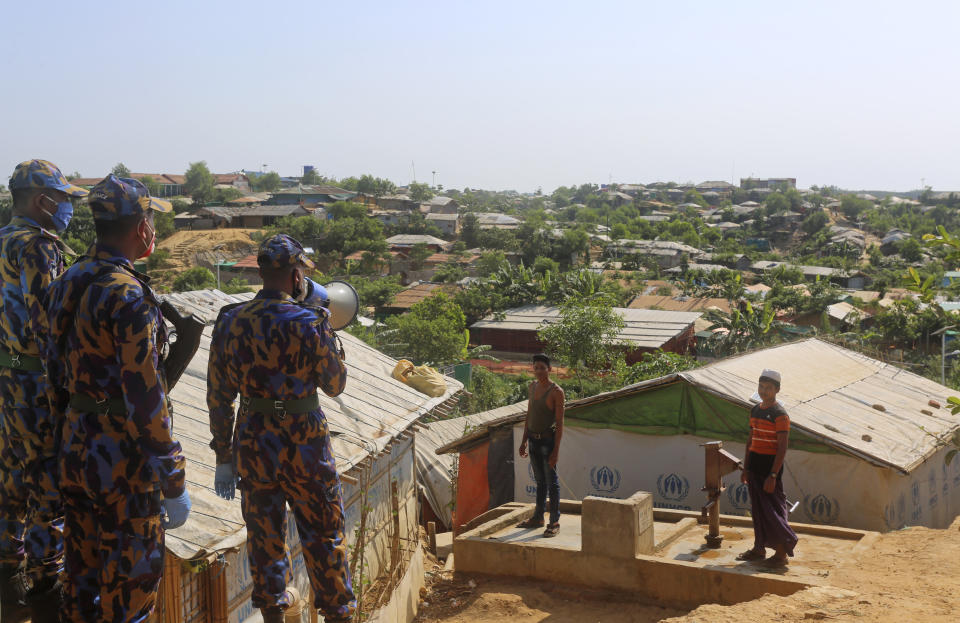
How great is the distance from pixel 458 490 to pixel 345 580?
6565 millimetres

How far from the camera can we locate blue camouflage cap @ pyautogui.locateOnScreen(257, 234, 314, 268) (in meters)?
3.96

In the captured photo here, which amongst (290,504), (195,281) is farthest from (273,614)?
(195,281)

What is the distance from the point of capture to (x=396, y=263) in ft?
174

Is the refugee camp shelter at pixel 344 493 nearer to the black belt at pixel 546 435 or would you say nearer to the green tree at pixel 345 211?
the black belt at pixel 546 435

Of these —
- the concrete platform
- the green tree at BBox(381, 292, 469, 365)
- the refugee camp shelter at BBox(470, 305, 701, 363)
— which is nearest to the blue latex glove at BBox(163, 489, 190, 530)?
the concrete platform

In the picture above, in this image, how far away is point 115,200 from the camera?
3.16 meters

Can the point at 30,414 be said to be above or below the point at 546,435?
above

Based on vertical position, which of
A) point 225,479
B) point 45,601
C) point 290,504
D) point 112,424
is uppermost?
point 112,424

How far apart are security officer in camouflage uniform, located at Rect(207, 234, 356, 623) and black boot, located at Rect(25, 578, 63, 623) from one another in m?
0.80

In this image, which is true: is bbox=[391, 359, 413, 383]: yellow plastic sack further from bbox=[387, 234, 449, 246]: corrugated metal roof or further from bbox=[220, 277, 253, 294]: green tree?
bbox=[387, 234, 449, 246]: corrugated metal roof

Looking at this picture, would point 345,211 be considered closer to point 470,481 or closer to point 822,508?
point 470,481

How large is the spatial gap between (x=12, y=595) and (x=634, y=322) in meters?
31.1

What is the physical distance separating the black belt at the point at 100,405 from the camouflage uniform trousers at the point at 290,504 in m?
0.86

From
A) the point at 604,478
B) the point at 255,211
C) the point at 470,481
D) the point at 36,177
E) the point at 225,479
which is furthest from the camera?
the point at 255,211
